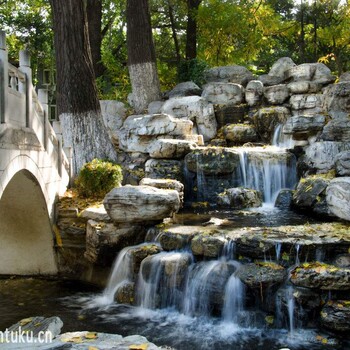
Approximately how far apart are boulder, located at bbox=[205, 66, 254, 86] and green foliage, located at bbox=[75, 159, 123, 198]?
25.6ft

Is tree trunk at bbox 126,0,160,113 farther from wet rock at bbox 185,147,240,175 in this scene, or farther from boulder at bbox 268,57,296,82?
wet rock at bbox 185,147,240,175

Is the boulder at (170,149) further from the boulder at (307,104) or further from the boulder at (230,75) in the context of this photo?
the boulder at (230,75)

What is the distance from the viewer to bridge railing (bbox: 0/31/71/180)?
22.5 feet

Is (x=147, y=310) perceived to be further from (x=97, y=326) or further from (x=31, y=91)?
(x=31, y=91)

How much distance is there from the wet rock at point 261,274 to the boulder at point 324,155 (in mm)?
4471

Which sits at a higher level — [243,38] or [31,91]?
[243,38]

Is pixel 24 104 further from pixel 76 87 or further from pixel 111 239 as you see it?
pixel 76 87

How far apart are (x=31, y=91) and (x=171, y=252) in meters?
3.95

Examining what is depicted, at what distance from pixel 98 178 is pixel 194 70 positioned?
8296mm

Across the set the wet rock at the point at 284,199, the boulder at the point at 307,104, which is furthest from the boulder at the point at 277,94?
the wet rock at the point at 284,199

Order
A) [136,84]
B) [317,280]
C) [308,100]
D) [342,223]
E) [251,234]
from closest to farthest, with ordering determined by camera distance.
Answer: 1. [317,280]
2. [251,234]
3. [342,223]
4. [308,100]
5. [136,84]

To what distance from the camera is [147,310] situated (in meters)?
7.45

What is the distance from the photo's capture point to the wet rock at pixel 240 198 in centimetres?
1055

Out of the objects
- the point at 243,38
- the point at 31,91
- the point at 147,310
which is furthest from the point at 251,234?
the point at 243,38
